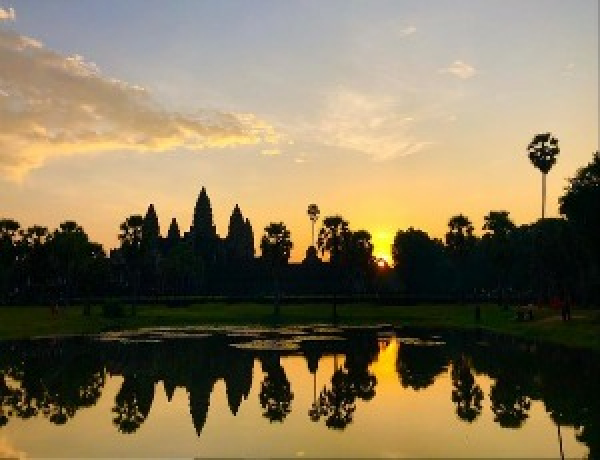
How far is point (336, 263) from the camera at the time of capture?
125 metres

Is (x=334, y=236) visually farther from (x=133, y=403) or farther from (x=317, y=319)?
(x=133, y=403)

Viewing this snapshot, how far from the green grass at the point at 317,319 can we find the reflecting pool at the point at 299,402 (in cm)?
1044

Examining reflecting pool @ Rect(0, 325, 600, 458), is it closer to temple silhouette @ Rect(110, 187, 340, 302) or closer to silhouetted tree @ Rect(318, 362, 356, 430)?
silhouetted tree @ Rect(318, 362, 356, 430)

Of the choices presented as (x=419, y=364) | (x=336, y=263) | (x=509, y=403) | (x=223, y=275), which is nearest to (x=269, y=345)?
(x=419, y=364)

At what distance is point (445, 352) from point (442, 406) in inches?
898

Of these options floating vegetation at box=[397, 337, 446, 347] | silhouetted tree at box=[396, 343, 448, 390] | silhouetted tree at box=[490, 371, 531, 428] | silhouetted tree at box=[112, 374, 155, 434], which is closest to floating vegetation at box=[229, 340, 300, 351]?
silhouetted tree at box=[396, 343, 448, 390]

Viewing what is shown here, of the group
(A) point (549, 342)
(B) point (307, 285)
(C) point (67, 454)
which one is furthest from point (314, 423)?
(B) point (307, 285)

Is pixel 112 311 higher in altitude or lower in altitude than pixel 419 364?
higher

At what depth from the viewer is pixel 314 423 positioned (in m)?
24.0

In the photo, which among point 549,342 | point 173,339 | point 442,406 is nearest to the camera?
point 442,406

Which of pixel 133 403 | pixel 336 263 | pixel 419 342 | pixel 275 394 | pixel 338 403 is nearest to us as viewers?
pixel 338 403

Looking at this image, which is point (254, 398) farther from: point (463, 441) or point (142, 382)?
point (463, 441)

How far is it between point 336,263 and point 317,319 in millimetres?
30603

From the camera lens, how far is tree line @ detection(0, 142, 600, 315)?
291 ft
